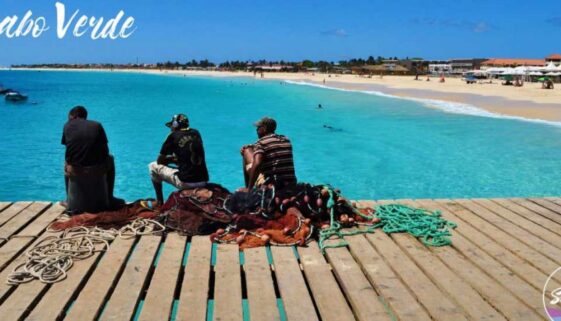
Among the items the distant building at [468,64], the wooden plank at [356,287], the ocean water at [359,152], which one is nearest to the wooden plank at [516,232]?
the wooden plank at [356,287]

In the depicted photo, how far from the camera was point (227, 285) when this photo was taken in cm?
364

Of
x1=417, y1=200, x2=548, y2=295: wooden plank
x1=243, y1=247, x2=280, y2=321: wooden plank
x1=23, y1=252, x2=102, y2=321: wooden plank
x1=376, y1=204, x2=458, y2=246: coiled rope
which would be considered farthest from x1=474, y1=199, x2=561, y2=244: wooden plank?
x1=23, y1=252, x2=102, y2=321: wooden plank

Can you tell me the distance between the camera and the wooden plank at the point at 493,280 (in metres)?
3.38

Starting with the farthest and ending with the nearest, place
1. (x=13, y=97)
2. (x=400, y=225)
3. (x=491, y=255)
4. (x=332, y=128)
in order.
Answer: (x=13, y=97)
(x=332, y=128)
(x=400, y=225)
(x=491, y=255)

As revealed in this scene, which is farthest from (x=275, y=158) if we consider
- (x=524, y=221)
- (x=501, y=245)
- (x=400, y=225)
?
(x=524, y=221)

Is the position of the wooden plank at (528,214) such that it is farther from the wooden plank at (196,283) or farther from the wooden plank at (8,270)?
the wooden plank at (8,270)

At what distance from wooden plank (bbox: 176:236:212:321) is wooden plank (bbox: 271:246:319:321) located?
55 cm

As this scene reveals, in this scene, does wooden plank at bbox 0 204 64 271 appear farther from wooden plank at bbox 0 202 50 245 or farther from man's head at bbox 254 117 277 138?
man's head at bbox 254 117 277 138

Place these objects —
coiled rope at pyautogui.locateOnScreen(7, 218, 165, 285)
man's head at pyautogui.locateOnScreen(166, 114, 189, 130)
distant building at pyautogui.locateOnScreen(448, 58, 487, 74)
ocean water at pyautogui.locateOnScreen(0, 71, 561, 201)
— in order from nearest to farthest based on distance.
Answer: coiled rope at pyautogui.locateOnScreen(7, 218, 165, 285), man's head at pyautogui.locateOnScreen(166, 114, 189, 130), ocean water at pyautogui.locateOnScreen(0, 71, 561, 201), distant building at pyautogui.locateOnScreen(448, 58, 487, 74)

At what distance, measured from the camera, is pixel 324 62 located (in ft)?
458

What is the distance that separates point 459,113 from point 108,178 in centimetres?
2440

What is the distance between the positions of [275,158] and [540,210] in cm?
326

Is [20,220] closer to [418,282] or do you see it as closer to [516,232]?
[418,282]

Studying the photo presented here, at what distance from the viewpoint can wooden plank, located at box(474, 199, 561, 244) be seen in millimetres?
4871
